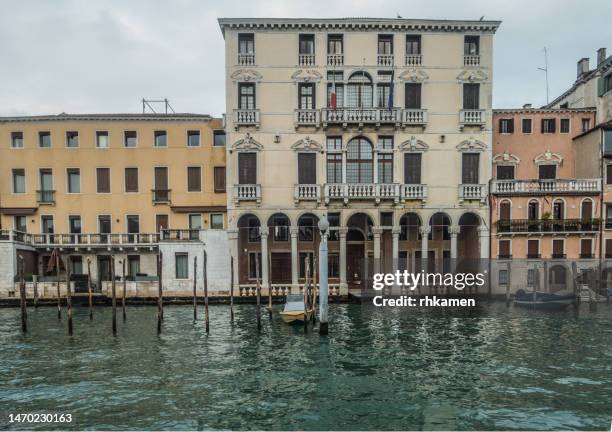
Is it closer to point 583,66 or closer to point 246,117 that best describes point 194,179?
point 246,117

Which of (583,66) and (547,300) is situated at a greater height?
(583,66)

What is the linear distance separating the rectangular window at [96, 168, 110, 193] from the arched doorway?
672 inches

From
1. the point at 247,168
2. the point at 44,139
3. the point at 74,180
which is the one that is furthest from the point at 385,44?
the point at 44,139

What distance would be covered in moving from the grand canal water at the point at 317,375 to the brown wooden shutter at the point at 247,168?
1004 cm

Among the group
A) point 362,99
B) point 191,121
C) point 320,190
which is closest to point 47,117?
point 191,121

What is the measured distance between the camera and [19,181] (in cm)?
3156

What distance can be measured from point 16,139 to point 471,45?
3164 cm

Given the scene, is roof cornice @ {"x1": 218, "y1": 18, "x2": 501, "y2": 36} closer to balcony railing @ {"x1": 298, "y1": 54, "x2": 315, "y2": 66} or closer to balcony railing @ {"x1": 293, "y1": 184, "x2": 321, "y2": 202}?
balcony railing @ {"x1": 298, "y1": 54, "x2": 315, "y2": 66}

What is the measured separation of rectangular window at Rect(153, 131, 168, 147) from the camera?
3130cm

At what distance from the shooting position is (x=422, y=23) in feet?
95.2

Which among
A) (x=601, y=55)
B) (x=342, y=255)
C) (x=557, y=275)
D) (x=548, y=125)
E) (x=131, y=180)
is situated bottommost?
(x=557, y=275)

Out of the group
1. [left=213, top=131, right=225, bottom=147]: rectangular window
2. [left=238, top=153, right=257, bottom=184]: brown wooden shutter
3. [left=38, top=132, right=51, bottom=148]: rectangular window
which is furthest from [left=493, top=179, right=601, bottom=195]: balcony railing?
[left=38, top=132, right=51, bottom=148]: rectangular window

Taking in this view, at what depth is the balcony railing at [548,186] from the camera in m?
29.8

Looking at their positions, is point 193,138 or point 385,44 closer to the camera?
point 385,44
